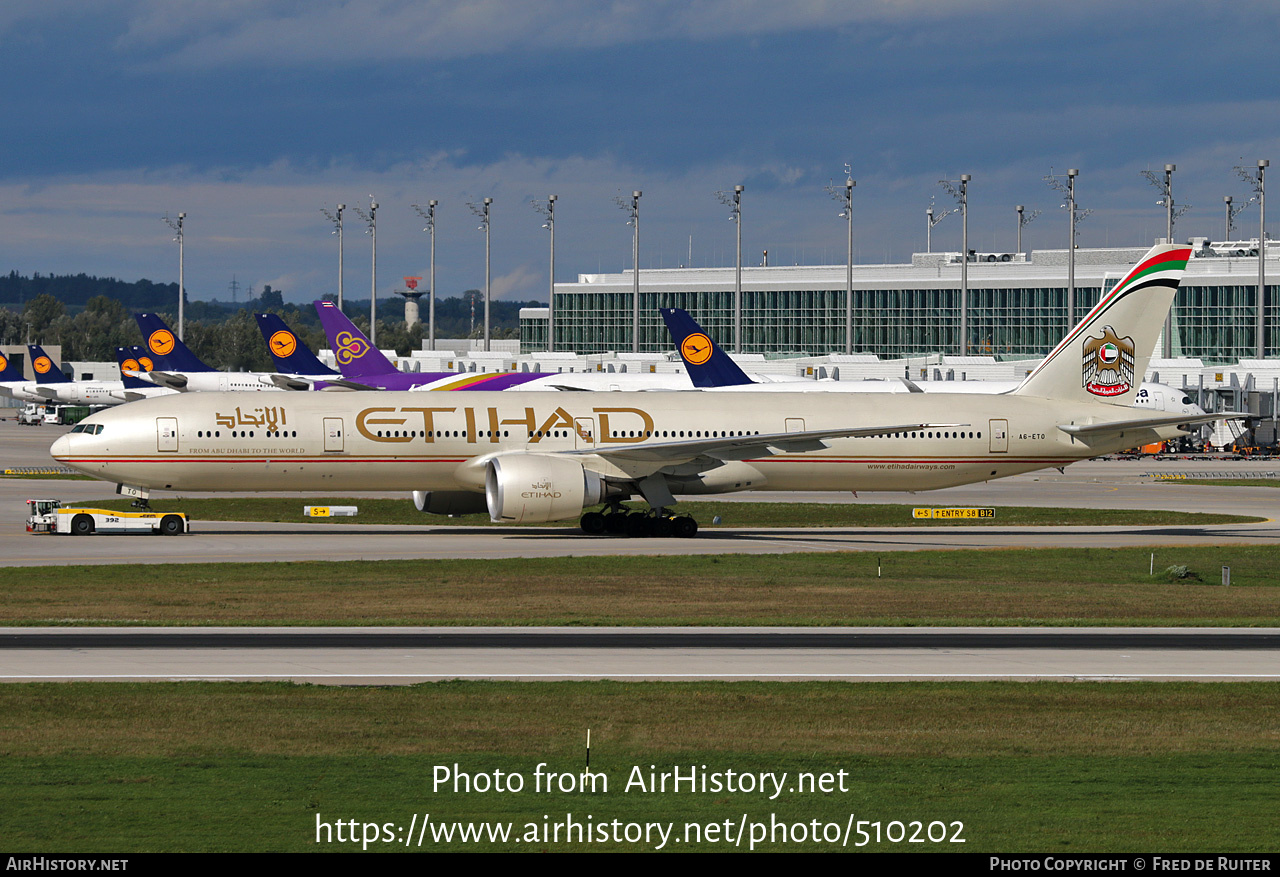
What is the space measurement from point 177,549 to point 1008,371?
287 ft

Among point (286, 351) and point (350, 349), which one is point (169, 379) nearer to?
point (286, 351)

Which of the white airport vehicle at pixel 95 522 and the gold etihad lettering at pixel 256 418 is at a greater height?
the gold etihad lettering at pixel 256 418

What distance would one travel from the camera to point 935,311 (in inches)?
7096

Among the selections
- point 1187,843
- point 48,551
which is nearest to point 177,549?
point 48,551

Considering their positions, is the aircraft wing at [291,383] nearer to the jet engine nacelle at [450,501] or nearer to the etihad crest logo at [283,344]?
the etihad crest logo at [283,344]

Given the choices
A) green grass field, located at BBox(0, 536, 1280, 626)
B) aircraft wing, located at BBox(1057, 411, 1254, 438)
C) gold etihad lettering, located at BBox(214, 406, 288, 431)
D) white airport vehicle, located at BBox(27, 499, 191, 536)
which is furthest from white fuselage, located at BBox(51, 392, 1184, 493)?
green grass field, located at BBox(0, 536, 1280, 626)

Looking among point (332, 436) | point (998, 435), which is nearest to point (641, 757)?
point (332, 436)

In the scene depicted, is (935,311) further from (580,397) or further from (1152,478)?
(580,397)

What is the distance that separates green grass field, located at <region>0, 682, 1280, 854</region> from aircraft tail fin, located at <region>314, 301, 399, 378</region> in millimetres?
67615

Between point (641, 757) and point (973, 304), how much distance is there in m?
166

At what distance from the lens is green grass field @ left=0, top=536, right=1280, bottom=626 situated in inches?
1209

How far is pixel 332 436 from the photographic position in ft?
158

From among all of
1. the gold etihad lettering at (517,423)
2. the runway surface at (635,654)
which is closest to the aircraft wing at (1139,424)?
the gold etihad lettering at (517,423)

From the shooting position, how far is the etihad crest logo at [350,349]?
8881 centimetres
